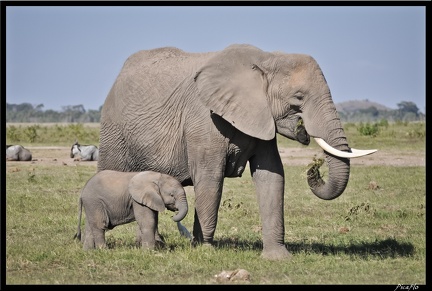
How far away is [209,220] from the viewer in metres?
11.3

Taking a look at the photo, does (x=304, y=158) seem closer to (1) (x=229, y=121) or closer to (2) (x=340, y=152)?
(1) (x=229, y=121)

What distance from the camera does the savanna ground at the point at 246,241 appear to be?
32.9 feet

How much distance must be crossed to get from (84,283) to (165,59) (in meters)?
3.61

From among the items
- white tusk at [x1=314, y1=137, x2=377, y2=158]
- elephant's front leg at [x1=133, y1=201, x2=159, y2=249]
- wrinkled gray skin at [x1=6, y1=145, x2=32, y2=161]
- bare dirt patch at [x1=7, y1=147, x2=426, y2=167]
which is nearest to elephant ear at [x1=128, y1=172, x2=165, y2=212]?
elephant's front leg at [x1=133, y1=201, x2=159, y2=249]

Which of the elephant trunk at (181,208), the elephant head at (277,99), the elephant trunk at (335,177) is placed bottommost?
the elephant trunk at (181,208)

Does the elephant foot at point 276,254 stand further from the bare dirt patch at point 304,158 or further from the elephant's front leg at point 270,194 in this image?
the bare dirt patch at point 304,158

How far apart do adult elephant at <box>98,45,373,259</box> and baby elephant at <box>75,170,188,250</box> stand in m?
0.32

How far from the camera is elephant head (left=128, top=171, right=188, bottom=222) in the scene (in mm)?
11258

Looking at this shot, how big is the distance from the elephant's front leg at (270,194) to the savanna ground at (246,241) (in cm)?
28

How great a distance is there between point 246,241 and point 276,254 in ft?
5.64

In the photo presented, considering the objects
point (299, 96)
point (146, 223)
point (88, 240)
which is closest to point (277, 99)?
point (299, 96)

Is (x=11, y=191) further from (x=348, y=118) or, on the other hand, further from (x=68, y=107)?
(x=68, y=107)

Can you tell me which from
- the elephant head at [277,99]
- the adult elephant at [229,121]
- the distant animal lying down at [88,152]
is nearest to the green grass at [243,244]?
the adult elephant at [229,121]

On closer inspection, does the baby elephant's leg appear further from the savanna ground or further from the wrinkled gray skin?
the wrinkled gray skin
